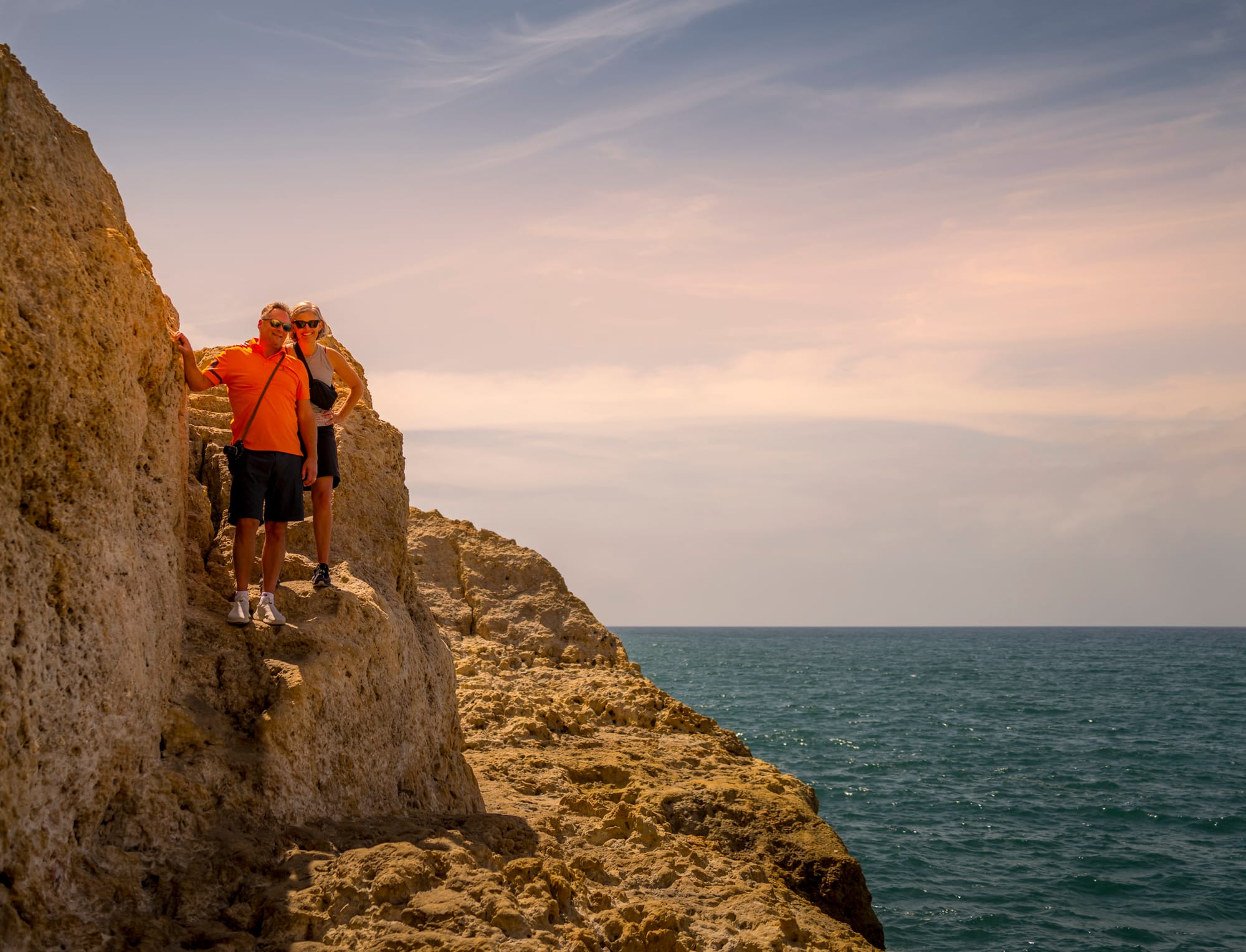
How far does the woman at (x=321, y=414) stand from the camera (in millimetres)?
6805

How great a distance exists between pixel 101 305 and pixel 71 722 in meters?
2.09

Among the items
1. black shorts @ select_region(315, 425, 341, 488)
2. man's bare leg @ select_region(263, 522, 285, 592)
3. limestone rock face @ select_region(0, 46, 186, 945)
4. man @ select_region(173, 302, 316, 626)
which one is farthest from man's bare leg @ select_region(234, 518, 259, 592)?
black shorts @ select_region(315, 425, 341, 488)

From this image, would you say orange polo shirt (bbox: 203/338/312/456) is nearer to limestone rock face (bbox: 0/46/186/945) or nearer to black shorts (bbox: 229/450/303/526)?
black shorts (bbox: 229/450/303/526)

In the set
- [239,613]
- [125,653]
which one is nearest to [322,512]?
[239,613]

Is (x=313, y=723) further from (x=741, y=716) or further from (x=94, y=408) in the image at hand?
(x=741, y=716)

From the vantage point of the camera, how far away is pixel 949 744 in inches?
1114

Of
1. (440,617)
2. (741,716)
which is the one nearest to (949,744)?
(741,716)

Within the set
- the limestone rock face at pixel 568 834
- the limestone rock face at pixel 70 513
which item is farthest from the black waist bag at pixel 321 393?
the limestone rock face at pixel 568 834

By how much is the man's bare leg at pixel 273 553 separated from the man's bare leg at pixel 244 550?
14cm

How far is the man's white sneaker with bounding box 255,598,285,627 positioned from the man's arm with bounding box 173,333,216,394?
1.40 meters

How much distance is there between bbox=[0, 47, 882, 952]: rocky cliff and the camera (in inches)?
172

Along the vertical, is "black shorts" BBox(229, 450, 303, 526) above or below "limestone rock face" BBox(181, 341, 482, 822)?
above

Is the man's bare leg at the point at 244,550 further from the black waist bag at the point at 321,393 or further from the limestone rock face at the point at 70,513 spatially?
the black waist bag at the point at 321,393

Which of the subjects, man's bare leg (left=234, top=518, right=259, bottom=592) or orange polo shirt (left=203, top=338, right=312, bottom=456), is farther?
orange polo shirt (left=203, top=338, right=312, bottom=456)
